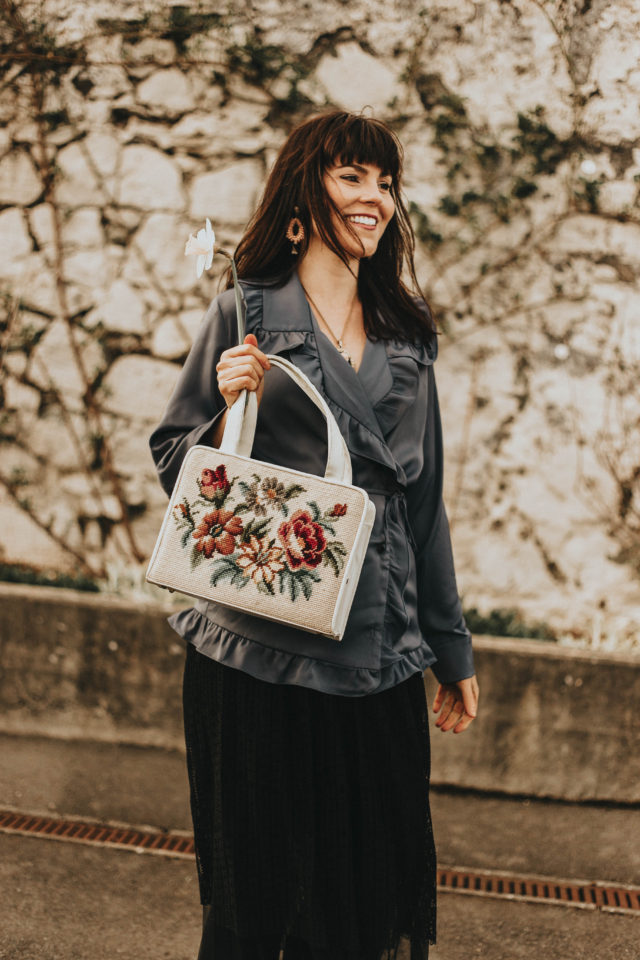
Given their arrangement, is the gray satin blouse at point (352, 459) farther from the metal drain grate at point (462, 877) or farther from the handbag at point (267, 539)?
the metal drain grate at point (462, 877)

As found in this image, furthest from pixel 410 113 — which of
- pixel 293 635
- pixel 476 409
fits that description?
pixel 293 635

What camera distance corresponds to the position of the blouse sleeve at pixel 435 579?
192 cm

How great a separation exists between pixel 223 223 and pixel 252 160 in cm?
29

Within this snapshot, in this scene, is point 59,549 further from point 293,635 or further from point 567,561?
point 293,635

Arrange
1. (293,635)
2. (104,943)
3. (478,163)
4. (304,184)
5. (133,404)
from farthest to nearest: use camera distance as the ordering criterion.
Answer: (133,404) → (478,163) → (104,943) → (304,184) → (293,635)

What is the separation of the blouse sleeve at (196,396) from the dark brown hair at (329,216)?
0.16 m

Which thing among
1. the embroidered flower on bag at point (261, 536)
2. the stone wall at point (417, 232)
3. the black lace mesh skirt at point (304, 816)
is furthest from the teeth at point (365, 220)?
the stone wall at point (417, 232)

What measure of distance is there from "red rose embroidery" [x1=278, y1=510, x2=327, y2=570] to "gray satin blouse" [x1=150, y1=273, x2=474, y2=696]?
0.18 metres

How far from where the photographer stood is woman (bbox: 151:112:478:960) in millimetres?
1688

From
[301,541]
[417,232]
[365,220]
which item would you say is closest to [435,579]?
[301,541]

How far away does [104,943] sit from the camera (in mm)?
2346

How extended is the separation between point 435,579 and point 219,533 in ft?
1.83

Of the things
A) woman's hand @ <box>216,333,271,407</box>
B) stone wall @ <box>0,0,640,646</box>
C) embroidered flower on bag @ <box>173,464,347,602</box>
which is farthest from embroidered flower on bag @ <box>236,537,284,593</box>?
stone wall @ <box>0,0,640,646</box>

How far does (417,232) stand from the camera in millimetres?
3844
